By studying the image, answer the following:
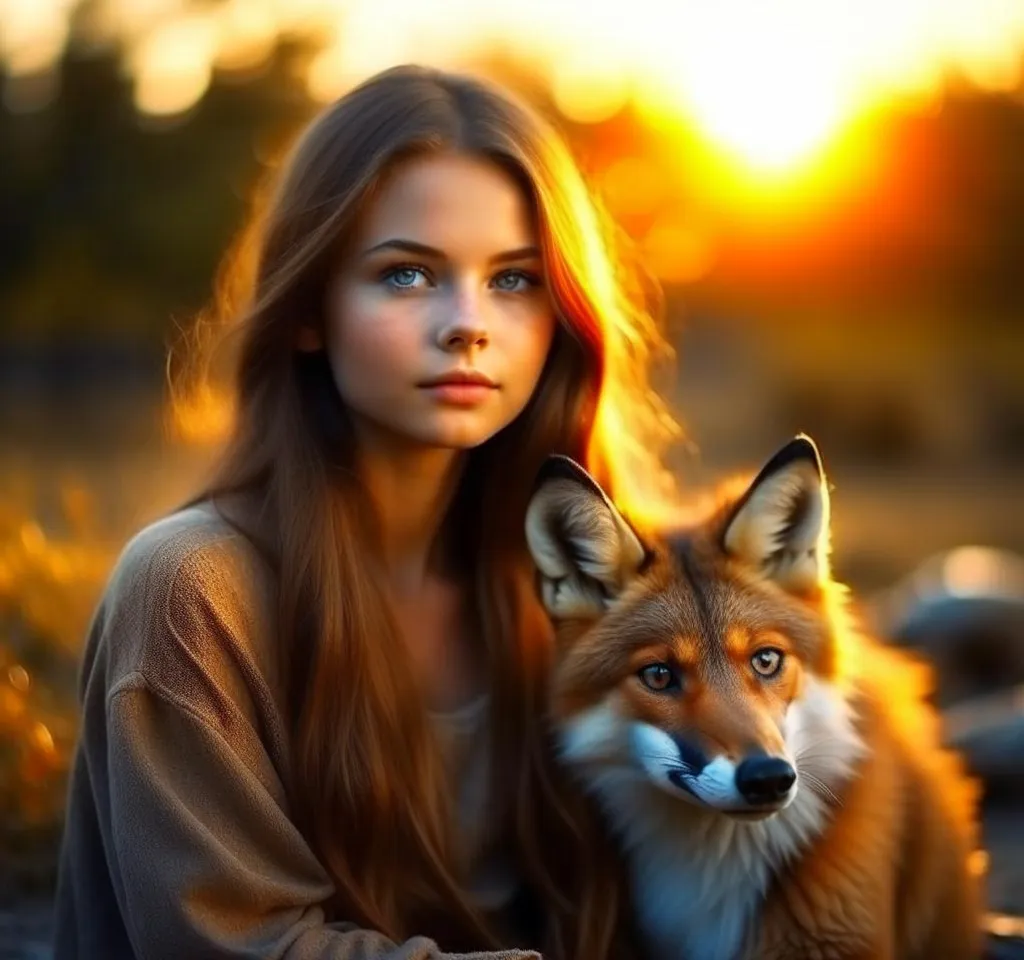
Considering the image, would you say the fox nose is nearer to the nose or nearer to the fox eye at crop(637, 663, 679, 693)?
the fox eye at crop(637, 663, 679, 693)

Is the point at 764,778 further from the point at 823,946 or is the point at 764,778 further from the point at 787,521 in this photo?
the point at 787,521

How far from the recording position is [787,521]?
128 inches

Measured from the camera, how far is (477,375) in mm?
3129

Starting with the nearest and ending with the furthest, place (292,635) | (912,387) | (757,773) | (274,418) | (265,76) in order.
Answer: (757,773) → (292,635) → (274,418) → (265,76) → (912,387)

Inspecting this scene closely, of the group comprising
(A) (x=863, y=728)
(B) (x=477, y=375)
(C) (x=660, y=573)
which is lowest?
(A) (x=863, y=728)

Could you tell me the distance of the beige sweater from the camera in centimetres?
269

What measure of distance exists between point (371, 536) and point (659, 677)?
31.2 inches

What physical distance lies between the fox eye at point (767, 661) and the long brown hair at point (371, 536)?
23.2 inches

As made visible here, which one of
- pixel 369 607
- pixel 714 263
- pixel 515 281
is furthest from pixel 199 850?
pixel 714 263

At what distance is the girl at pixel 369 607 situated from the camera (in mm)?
2760

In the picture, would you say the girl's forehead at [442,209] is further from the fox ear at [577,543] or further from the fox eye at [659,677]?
the fox eye at [659,677]

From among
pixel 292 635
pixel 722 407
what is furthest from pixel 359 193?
pixel 722 407

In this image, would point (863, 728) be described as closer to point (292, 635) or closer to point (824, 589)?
point (824, 589)

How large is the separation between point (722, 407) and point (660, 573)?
51.7ft
